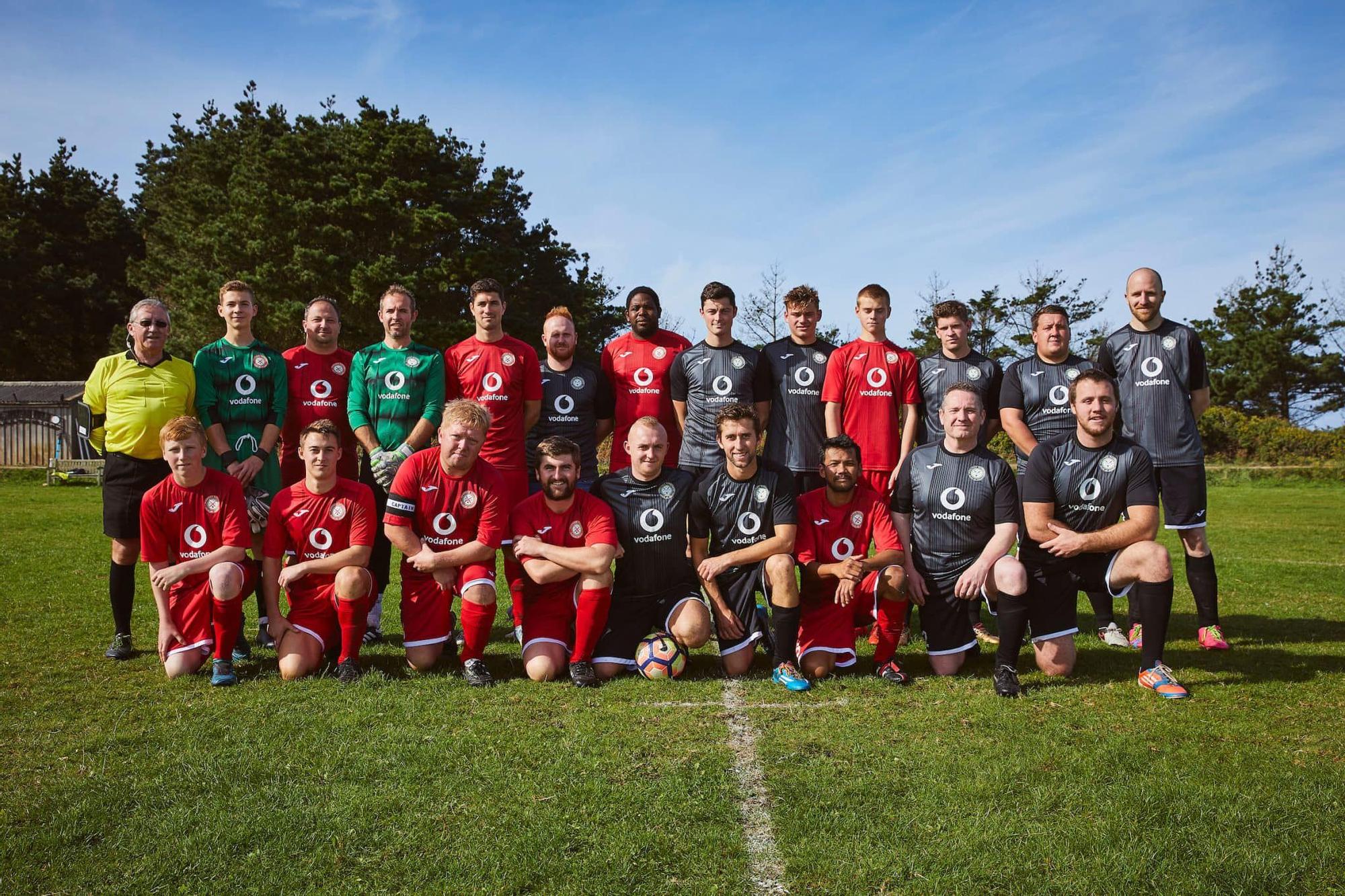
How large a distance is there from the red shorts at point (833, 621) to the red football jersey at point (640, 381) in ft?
5.58

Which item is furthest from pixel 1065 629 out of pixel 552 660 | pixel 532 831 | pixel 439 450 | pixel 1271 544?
pixel 1271 544

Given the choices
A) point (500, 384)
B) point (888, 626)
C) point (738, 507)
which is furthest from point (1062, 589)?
point (500, 384)

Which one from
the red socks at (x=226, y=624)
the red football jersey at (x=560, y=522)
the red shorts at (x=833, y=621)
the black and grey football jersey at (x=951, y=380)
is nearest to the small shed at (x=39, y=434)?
the red socks at (x=226, y=624)

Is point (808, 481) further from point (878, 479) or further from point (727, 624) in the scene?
point (727, 624)

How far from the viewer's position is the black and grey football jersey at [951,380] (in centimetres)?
573

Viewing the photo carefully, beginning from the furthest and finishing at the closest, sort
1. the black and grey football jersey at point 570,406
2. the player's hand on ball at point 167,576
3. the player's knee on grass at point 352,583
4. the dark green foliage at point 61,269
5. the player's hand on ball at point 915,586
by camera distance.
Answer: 1. the dark green foliage at point 61,269
2. the black and grey football jersey at point 570,406
3. the player's hand on ball at point 915,586
4. the player's hand on ball at point 167,576
5. the player's knee on grass at point 352,583

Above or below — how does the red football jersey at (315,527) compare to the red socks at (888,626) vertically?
above

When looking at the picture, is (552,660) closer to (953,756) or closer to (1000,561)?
(953,756)

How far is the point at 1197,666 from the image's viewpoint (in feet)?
15.8

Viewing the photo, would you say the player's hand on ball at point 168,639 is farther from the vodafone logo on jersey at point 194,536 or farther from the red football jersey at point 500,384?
the red football jersey at point 500,384

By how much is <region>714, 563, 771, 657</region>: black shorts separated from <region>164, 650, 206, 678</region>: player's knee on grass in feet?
9.23

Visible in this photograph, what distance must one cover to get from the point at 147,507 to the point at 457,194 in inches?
1041

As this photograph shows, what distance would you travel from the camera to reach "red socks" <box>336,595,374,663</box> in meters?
4.50

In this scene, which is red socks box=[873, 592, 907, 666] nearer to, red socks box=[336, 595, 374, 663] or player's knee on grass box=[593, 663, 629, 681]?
player's knee on grass box=[593, 663, 629, 681]
